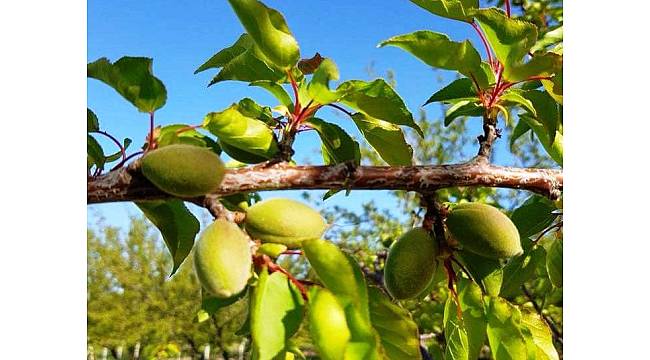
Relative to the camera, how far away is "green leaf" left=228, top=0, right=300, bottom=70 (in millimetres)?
665

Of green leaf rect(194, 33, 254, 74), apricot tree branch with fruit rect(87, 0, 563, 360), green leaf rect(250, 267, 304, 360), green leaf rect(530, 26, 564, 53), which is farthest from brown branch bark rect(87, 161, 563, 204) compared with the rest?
green leaf rect(530, 26, 564, 53)

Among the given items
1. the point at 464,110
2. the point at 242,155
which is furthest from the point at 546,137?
the point at 242,155

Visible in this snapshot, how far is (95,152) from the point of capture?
746 mm

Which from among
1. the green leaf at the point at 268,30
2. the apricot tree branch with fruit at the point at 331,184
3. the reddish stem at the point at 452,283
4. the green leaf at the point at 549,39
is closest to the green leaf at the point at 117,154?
the apricot tree branch with fruit at the point at 331,184

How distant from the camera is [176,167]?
60 cm

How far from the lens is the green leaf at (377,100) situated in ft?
2.34

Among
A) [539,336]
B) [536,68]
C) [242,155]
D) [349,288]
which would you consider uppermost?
[536,68]

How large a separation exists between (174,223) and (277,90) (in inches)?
8.1

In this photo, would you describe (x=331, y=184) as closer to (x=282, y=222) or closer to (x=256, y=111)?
(x=282, y=222)

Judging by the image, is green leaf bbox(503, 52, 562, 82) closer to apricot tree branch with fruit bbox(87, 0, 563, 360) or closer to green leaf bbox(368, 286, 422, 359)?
apricot tree branch with fruit bbox(87, 0, 563, 360)
